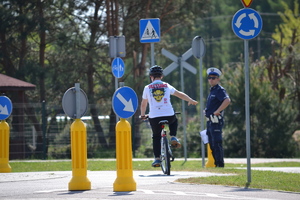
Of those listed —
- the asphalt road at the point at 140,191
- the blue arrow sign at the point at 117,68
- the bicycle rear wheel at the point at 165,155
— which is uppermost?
the blue arrow sign at the point at 117,68

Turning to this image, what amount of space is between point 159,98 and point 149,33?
332cm

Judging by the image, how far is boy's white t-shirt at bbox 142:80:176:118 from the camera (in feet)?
39.7

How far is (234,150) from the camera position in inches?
923

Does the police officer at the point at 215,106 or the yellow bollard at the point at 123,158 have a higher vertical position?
the police officer at the point at 215,106

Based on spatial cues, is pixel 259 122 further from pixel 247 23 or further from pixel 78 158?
pixel 78 158

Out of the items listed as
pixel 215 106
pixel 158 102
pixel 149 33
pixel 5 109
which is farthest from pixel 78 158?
pixel 149 33

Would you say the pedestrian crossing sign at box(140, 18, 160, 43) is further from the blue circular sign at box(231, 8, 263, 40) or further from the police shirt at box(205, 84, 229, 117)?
the blue circular sign at box(231, 8, 263, 40)

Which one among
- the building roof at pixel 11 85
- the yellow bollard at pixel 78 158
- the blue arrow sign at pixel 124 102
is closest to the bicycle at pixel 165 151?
the yellow bollard at pixel 78 158

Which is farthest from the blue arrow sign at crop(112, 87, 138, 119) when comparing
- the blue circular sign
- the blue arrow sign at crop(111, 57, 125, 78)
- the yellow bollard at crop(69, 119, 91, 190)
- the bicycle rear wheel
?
the blue arrow sign at crop(111, 57, 125, 78)

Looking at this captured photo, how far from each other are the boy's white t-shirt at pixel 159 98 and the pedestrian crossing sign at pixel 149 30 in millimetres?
3016

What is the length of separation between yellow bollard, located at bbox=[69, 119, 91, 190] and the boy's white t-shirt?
90.8 inches

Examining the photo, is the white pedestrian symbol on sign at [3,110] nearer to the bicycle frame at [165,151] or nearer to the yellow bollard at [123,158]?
the bicycle frame at [165,151]

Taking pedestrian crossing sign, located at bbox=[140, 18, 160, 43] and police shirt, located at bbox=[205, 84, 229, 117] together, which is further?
pedestrian crossing sign, located at bbox=[140, 18, 160, 43]

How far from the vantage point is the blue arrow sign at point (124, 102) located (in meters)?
9.55
